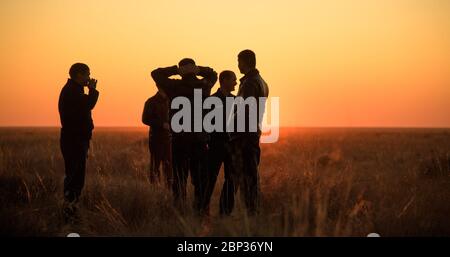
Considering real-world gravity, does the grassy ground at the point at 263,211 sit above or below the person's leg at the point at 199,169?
below

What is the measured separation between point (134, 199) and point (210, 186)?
1005 millimetres

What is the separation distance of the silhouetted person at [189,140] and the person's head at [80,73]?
83cm

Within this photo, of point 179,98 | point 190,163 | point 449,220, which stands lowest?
point 449,220

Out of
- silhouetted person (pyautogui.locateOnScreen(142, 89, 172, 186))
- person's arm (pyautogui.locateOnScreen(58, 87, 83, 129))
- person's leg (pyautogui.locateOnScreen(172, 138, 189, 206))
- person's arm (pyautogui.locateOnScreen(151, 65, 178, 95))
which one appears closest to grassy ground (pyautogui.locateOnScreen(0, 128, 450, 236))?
person's leg (pyautogui.locateOnScreen(172, 138, 189, 206))

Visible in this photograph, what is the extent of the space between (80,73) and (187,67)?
51.3 inches

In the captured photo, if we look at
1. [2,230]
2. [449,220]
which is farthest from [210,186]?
[449,220]

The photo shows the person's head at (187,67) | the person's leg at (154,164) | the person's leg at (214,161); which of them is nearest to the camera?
the person's head at (187,67)

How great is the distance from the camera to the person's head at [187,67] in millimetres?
6746

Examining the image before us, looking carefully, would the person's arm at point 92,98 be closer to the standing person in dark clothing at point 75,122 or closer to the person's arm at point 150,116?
the standing person in dark clothing at point 75,122

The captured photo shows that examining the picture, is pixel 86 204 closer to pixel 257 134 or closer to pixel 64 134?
pixel 64 134

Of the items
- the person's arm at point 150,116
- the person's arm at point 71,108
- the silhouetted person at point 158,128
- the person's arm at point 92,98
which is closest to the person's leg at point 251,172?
the person's arm at point 92,98

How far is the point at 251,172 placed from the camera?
21.7ft

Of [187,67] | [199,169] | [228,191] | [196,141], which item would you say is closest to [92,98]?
[187,67]

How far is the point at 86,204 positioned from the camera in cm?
764
